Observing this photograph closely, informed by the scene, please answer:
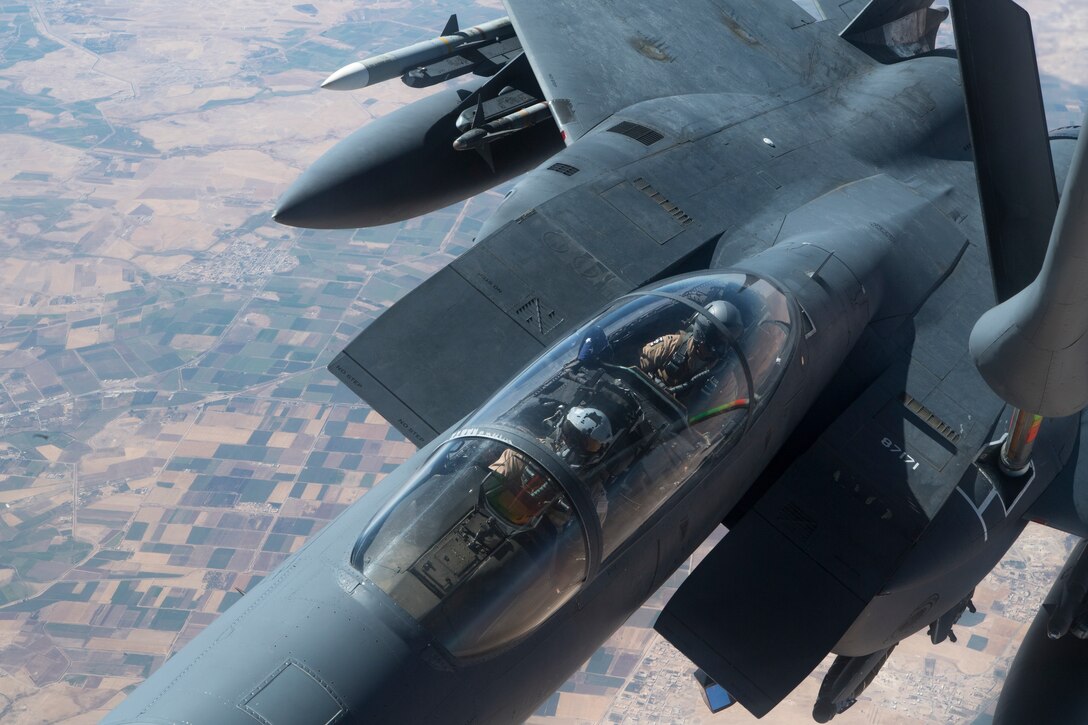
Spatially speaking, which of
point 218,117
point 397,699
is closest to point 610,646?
point 397,699

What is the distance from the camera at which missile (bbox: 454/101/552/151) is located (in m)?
12.7

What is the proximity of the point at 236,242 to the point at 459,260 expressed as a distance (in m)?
57.5

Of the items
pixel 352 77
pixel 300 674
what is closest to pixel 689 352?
pixel 300 674

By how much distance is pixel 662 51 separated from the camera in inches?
526

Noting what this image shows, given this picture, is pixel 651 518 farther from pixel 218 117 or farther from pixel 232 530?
pixel 218 117

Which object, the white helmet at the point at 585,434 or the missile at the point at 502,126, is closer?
the white helmet at the point at 585,434

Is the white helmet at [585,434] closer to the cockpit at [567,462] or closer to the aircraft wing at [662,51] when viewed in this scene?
the cockpit at [567,462]

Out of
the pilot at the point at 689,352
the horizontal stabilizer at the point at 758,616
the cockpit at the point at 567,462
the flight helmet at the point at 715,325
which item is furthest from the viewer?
the horizontal stabilizer at the point at 758,616

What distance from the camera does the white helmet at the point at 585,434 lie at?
623 cm

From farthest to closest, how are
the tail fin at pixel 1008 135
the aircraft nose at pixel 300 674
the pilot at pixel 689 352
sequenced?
the pilot at pixel 689 352 < the tail fin at pixel 1008 135 < the aircraft nose at pixel 300 674

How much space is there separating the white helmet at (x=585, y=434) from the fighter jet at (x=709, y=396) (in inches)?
0.6

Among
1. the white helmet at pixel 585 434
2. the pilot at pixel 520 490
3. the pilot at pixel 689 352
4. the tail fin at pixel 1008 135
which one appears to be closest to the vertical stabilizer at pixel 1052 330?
the tail fin at pixel 1008 135

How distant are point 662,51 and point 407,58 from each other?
12.2 feet

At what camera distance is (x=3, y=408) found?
49250 mm
